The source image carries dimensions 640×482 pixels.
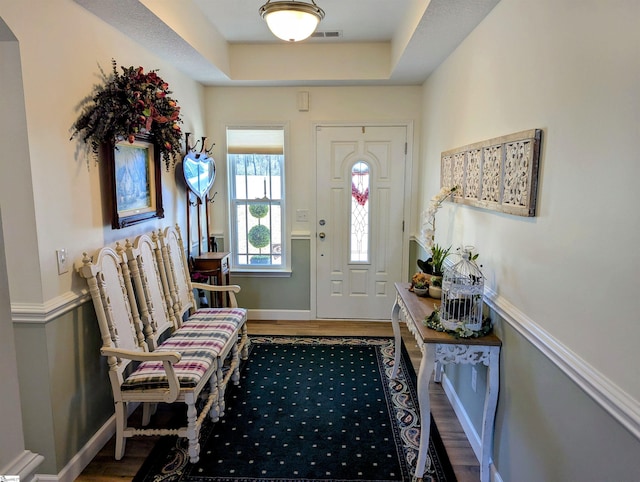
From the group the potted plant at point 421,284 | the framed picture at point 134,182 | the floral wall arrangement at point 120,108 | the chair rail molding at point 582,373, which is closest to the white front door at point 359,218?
the potted plant at point 421,284

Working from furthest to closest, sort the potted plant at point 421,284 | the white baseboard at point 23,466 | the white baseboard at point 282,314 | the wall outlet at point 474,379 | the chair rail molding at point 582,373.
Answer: the white baseboard at point 282,314 < the potted plant at point 421,284 < the wall outlet at point 474,379 < the chair rail molding at point 582,373 < the white baseboard at point 23,466

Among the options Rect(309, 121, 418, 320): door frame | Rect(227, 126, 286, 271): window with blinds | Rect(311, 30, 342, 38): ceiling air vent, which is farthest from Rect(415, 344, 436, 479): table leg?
Rect(311, 30, 342, 38): ceiling air vent

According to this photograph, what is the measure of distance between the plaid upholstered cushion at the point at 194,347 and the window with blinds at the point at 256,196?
1360 mm

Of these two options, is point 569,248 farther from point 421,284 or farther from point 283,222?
point 283,222

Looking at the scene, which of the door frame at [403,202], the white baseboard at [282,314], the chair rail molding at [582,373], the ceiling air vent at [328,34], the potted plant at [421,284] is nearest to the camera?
the chair rail molding at [582,373]

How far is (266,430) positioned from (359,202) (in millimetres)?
2589

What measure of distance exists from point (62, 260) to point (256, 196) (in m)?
2.55

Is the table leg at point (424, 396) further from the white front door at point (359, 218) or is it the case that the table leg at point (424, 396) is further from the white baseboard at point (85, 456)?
the white front door at point (359, 218)

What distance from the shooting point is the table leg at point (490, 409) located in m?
2.12

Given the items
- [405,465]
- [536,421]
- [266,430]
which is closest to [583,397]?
[536,421]

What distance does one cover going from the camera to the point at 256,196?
4543 millimetres

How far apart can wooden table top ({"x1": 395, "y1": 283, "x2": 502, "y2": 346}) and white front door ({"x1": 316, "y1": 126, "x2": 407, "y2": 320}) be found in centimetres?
155

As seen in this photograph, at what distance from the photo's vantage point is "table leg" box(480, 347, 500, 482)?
83.4 inches

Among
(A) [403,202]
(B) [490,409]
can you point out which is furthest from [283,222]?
(B) [490,409]
